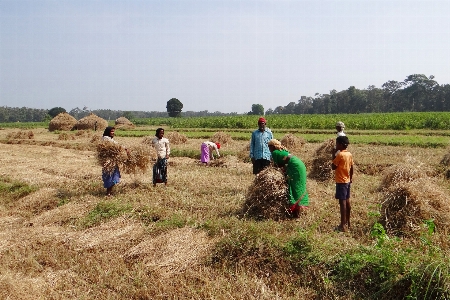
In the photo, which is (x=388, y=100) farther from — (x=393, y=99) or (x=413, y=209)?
(x=413, y=209)

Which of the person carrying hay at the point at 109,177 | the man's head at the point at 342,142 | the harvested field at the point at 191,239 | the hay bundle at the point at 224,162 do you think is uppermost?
the man's head at the point at 342,142

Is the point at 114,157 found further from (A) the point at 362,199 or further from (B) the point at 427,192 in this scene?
(B) the point at 427,192

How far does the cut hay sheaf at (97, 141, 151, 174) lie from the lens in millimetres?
8703

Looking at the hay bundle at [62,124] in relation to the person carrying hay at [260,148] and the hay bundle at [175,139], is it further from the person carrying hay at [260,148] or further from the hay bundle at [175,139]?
the person carrying hay at [260,148]

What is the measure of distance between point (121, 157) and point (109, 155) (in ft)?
0.94

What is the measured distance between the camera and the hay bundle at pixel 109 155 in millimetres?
8680

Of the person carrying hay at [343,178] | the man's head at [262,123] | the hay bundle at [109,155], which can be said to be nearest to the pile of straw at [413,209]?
the person carrying hay at [343,178]

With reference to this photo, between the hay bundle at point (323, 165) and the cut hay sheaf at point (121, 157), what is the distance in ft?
15.4

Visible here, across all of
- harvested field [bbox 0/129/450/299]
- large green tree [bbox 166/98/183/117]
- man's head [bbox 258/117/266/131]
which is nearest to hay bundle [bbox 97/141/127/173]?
harvested field [bbox 0/129/450/299]

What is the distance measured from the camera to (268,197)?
672 centimetres

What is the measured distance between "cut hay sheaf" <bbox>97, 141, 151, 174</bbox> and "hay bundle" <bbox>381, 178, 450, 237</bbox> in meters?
→ 5.65

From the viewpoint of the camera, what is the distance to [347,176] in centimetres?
616

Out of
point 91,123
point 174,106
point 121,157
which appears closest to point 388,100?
point 174,106

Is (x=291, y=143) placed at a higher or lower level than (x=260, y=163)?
lower
